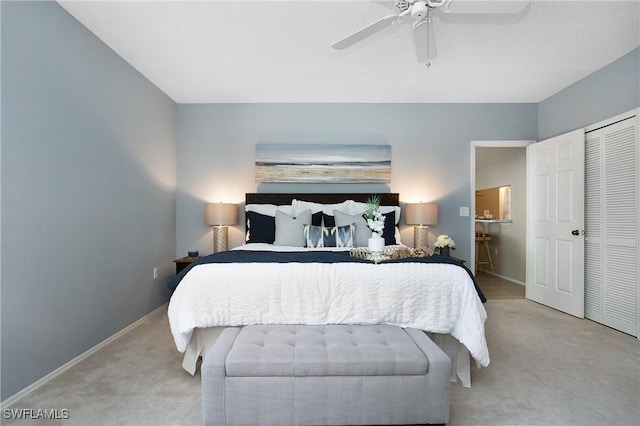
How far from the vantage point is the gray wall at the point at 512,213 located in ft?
16.9

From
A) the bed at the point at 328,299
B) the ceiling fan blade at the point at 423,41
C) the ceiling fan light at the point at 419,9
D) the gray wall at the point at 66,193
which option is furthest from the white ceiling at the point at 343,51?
the bed at the point at 328,299

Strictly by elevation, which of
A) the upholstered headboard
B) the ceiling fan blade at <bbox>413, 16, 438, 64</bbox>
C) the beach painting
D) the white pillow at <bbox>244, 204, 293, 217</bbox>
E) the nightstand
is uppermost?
the ceiling fan blade at <bbox>413, 16, 438, 64</bbox>

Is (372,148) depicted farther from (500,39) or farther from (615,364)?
(615,364)

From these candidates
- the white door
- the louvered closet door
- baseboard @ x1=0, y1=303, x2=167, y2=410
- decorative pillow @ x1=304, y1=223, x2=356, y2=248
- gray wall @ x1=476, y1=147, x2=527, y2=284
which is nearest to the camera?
baseboard @ x1=0, y1=303, x2=167, y2=410

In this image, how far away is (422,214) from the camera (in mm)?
4016

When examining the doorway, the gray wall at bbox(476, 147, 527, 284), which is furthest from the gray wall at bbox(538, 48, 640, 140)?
the gray wall at bbox(476, 147, 527, 284)

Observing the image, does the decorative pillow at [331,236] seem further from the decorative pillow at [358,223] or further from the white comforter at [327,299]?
the white comforter at [327,299]

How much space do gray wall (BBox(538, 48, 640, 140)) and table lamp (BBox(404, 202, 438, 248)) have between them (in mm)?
1828

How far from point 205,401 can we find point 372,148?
11.5ft

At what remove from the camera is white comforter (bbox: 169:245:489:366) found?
2.11 meters

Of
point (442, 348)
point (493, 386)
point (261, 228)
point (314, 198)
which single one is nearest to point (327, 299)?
point (442, 348)

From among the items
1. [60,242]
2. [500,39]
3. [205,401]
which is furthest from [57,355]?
[500,39]

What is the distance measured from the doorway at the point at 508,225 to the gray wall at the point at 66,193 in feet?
14.7

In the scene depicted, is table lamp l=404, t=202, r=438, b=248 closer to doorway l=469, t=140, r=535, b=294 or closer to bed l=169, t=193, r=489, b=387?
doorway l=469, t=140, r=535, b=294
